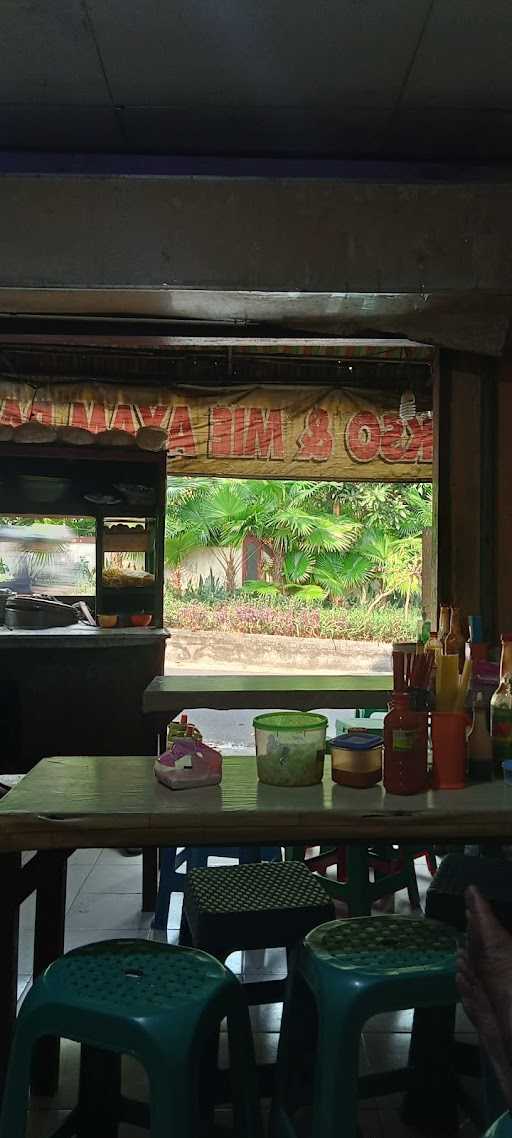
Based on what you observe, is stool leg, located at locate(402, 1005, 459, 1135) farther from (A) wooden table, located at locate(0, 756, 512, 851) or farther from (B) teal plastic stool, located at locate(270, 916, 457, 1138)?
(A) wooden table, located at locate(0, 756, 512, 851)

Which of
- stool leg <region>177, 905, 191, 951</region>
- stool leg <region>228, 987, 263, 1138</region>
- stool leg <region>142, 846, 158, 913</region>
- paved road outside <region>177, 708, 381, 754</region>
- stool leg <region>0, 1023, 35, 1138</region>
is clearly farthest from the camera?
paved road outside <region>177, 708, 381, 754</region>

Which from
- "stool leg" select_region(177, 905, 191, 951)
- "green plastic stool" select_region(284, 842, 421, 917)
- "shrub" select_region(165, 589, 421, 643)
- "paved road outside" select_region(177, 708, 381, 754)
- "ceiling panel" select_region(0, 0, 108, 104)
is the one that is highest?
"ceiling panel" select_region(0, 0, 108, 104)

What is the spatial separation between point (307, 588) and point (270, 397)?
9062 millimetres

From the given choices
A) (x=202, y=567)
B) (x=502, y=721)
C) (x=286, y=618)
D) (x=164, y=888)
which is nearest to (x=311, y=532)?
(x=286, y=618)

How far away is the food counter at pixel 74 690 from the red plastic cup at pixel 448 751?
3595 mm

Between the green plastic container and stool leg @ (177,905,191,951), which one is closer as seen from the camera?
the green plastic container

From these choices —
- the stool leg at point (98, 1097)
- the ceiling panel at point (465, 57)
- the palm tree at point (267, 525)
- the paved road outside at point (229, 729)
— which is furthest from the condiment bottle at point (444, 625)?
the palm tree at point (267, 525)

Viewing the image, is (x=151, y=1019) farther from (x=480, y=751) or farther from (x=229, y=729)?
(x=229, y=729)

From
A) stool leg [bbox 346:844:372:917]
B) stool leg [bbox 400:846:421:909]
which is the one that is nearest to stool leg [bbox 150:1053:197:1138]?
stool leg [bbox 346:844:372:917]

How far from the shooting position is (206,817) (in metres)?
1.97

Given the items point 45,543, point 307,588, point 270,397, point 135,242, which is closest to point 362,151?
point 135,242

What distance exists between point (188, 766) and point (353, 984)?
691mm

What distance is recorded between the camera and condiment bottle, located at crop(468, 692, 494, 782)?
2352 millimetres

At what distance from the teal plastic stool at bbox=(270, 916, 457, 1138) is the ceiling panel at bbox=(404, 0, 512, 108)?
2.80 meters
